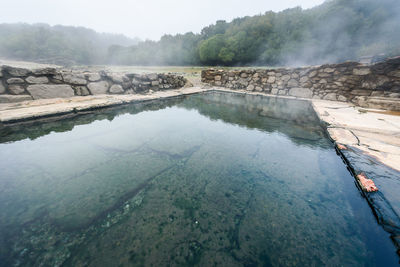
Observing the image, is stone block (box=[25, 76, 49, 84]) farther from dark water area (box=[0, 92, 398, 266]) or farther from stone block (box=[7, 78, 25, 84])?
dark water area (box=[0, 92, 398, 266])

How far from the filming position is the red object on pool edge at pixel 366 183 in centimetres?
99

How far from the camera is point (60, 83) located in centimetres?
341

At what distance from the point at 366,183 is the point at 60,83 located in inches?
203

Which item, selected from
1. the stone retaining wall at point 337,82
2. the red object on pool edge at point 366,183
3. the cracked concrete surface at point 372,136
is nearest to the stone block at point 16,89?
the red object on pool edge at point 366,183

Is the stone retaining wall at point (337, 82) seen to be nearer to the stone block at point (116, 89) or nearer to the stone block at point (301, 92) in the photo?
the stone block at point (301, 92)

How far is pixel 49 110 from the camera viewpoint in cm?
241

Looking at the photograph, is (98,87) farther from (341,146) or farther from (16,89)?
(341,146)

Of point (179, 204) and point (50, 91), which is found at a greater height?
point (50, 91)

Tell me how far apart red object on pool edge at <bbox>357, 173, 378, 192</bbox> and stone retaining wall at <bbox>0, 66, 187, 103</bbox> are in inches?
196

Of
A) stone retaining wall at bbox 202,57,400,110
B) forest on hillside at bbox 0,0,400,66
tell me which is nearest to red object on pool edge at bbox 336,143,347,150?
stone retaining wall at bbox 202,57,400,110

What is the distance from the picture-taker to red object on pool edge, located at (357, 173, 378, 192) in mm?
989

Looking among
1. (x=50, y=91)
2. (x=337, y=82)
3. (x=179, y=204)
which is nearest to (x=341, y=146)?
(x=179, y=204)

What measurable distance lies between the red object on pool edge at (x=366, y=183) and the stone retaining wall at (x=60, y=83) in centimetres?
497

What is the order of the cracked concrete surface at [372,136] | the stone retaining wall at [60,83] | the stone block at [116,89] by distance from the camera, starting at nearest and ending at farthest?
the cracked concrete surface at [372,136]
the stone retaining wall at [60,83]
the stone block at [116,89]
